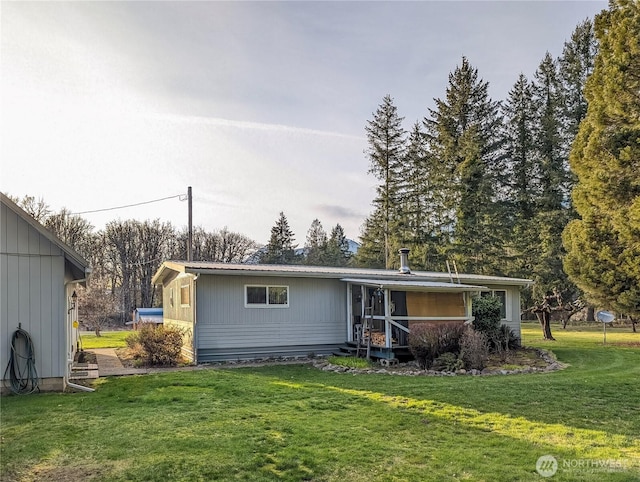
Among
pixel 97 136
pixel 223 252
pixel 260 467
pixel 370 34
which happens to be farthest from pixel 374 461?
pixel 223 252

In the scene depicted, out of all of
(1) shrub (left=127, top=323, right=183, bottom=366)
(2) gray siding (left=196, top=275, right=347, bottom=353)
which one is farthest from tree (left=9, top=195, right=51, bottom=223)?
(2) gray siding (left=196, top=275, right=347, bottom=353)

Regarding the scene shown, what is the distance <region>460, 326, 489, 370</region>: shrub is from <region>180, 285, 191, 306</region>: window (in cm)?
734

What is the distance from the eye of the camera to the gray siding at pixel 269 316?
12.5 m

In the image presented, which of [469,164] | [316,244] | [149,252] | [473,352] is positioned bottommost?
[473,352]

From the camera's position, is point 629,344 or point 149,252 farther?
point 149,252

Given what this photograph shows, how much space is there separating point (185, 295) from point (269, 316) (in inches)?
105

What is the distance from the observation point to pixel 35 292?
26.7ft

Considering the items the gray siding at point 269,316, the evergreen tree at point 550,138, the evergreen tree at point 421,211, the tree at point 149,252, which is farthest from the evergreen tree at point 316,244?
the gray siding at point 269,316

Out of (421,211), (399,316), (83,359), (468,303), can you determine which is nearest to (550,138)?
(421,211)

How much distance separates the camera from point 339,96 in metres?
13.2

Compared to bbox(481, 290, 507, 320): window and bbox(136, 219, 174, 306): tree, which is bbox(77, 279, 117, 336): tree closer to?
bbox(136, 219, 174, 306): tree

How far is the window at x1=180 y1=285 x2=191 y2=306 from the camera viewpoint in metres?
13.3

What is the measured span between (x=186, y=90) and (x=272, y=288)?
5.62 m

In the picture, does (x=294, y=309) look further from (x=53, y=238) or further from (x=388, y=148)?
(x=388, y=148)
